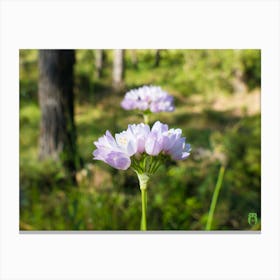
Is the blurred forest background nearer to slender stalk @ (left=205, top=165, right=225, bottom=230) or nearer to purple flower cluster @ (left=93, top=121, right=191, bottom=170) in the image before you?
slender stalk @ (left=205, top=165, right=225, bottom=230)

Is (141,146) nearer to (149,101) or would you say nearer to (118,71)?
(149,101)

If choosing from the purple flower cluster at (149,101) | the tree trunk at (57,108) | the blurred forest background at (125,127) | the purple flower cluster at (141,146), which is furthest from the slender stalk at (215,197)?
the purple flower cluster at (141,146)

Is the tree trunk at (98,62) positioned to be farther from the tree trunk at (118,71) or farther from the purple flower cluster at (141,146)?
the purple flower cluster at (141,146)

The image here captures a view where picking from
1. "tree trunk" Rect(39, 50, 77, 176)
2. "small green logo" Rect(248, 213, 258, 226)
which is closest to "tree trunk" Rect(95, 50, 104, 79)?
"tree trunk" Rect(39, 50, 77, 176)

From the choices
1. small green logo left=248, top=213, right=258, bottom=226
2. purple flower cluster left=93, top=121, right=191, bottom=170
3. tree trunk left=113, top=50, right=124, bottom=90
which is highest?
tree trunk left=113, top=50, right=124, bottom=90
